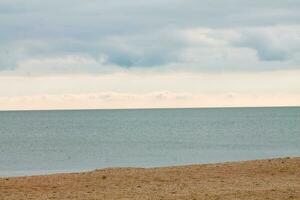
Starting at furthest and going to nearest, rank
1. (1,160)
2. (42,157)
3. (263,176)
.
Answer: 1. (42,157)
2. (1,160)
3. (263,176)

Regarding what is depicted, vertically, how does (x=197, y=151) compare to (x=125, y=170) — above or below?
above

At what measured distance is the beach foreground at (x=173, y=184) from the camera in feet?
60.8

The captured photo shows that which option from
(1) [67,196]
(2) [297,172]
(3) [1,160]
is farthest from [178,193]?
(3) [1,160]

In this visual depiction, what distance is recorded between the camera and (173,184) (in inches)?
822

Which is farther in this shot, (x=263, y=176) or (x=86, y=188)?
(x=263, y=176)

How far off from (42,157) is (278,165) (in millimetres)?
29263

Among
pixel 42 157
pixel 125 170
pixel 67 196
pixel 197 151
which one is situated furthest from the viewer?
pixel 197 151

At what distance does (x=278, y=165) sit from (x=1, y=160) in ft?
87.5

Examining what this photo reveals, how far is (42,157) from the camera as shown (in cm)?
5147

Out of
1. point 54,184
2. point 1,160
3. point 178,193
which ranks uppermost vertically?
point 1,160

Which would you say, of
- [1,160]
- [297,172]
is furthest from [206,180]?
[1,160]

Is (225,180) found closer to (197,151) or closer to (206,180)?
(206,180)

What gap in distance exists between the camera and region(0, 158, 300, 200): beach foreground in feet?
60.8

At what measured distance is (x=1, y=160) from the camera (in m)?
47.3
